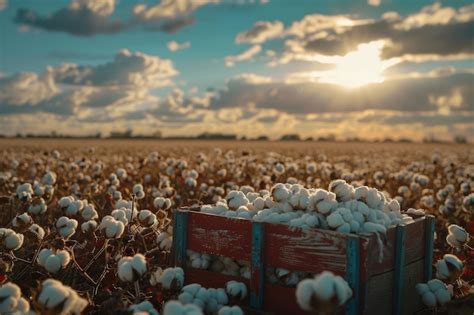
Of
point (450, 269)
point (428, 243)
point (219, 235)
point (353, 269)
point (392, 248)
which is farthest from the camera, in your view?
point (428, 243)

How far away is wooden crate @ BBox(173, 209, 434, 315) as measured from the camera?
4316 mm

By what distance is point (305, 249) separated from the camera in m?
4.50

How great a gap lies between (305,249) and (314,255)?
86 mm

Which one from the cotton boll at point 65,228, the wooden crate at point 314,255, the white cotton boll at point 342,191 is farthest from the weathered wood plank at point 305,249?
the cotton boll at point 65,228

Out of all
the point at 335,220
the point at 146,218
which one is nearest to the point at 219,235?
the point at 146,218

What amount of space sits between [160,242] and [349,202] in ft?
6.83

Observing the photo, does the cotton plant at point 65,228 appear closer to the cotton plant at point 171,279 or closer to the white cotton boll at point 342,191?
the cotton plant at point 171,279

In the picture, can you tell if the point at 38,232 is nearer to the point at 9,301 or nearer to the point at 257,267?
the point at 9,301

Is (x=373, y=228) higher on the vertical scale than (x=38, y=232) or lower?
higher

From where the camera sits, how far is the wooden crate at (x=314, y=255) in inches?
170

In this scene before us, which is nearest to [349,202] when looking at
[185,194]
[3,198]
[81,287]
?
[81,287]

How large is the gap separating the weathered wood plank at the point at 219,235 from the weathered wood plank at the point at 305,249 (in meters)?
0.24

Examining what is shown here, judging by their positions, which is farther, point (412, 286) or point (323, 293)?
point (412, 286)

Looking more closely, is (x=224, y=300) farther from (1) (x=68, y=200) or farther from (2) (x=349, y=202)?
(1) (x=68, y=200)
